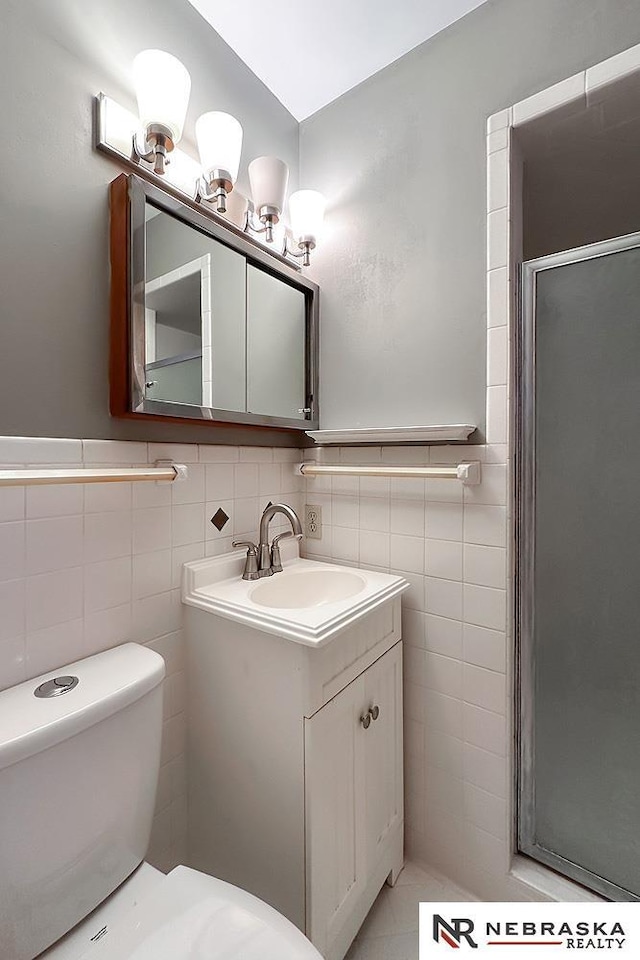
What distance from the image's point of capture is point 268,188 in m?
1.22

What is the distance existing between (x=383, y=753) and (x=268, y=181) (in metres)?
1.65

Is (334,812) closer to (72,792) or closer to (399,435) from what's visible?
(72,792)

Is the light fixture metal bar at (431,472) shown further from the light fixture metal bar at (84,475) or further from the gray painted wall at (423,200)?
the light fixture metal bar at (84,475)

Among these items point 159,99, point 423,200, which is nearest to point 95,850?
point 159,99

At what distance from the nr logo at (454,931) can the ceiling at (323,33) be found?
7.55ft

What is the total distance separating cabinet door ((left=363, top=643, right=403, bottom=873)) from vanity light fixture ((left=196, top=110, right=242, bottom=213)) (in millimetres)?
1281

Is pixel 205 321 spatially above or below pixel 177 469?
above

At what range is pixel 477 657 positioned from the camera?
1169 millimetres

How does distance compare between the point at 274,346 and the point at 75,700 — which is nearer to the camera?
the point at 75,700

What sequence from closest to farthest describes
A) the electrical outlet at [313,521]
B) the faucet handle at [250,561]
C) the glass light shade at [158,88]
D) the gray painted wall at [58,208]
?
the gray painted wall at [58,208]
the glass light shade at [158,88]
the faucet handle at [250,561]
the electrical outlet at [313,521]

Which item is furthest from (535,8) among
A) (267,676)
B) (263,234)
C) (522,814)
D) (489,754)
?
(522,814)

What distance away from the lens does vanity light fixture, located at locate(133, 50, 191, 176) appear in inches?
36.0

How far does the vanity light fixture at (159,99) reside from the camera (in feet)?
3.00

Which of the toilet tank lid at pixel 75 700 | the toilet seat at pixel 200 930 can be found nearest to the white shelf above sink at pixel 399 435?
the toilet tank lid at pixel 75 700
